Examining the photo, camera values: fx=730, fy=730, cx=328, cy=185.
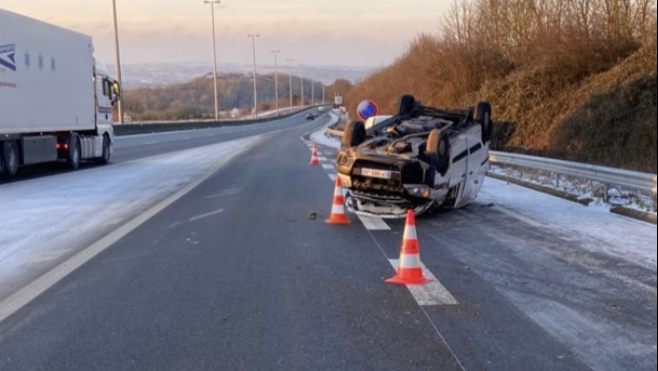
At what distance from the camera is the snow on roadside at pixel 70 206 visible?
8882 millimetres

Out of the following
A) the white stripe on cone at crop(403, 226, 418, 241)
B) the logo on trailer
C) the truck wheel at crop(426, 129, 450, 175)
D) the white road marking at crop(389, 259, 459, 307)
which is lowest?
the white road marking at crop(389, 259, 459, 307)

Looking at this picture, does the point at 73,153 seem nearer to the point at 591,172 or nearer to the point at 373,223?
the point at 373,223

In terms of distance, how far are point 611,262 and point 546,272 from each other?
0.94m

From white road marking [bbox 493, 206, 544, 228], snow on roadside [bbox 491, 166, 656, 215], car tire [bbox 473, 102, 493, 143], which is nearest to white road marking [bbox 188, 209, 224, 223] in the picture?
car tire [bbox 473, 102, 493, 143]

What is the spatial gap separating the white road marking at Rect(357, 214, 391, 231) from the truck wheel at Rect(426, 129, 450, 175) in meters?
1.18

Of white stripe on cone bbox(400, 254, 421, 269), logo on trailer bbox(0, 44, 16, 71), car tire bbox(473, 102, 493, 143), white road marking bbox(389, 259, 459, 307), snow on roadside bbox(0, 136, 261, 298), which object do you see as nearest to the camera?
white road marking bbox(389, 259, 459, 307)

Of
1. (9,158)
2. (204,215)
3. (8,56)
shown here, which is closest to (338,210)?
(204,215)

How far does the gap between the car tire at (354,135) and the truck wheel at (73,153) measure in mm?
12761

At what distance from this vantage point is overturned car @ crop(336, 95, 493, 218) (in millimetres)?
10797

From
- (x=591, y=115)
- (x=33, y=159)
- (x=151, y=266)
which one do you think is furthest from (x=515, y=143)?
(x=151, y=266)

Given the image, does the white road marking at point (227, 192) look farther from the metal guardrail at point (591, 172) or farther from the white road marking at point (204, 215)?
the metal guardrail at point (591, 172)

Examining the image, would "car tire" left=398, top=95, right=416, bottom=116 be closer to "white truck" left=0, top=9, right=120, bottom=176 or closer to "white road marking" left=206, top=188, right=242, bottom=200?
"white road marking" left=206, top=188, right=242, bottom=200

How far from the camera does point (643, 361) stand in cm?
497

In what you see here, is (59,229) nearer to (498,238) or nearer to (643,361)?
(498,238)
